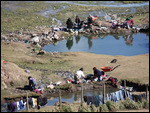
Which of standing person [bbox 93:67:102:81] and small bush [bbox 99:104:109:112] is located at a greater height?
standing person [bbox 93:67:102:81]

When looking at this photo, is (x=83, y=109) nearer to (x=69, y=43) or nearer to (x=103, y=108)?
(x=103, y=108)

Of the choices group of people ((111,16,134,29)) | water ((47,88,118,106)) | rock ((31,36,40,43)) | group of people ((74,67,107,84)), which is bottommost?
water ((47,88,118,106))

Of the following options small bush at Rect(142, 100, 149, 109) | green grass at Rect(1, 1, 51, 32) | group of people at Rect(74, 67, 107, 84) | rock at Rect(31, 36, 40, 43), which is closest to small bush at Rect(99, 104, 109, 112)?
small bush at Rect(142, 100, 149, 109)

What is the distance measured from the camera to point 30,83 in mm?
18078

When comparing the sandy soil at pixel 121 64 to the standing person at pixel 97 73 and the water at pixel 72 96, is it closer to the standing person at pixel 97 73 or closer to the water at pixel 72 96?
the standing person at pixel 97 73

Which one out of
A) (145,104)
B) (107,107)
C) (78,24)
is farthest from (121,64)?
(78,24)

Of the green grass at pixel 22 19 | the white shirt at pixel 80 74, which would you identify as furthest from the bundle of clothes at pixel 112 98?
the green grass at pixel 22 19

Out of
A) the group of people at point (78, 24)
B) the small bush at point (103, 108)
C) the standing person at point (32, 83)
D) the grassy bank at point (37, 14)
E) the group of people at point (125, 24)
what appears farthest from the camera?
the group of people at point (125, 24)

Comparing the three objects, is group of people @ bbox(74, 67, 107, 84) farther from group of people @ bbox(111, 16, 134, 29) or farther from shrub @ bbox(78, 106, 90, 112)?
group of people @ bbox(111, 16, 134, 29)

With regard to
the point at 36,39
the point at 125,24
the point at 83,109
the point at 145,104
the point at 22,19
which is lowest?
the point at 145,104

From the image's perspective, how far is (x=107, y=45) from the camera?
30.1m

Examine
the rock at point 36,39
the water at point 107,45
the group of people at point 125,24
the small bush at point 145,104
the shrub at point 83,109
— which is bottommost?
the small bush at point 145,104

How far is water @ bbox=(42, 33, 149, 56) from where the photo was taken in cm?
2770

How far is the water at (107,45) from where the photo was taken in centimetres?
2770
